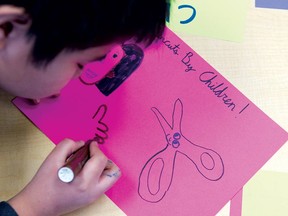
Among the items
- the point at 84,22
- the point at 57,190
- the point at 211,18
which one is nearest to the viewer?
the point at 84,22

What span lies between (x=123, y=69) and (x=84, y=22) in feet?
0.60

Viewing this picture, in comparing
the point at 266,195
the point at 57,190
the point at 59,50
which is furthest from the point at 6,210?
the point at 266,195

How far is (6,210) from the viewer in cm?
48

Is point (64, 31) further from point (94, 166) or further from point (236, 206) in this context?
point (236, 206)

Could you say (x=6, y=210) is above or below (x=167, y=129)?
below

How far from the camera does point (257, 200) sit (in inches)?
20.3

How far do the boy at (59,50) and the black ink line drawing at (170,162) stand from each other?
4 centimetres

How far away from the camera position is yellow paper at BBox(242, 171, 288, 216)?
0.51 meters

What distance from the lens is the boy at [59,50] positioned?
0.38 meters

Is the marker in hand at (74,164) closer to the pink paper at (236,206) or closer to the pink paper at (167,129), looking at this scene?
the pink paper at (167,129)

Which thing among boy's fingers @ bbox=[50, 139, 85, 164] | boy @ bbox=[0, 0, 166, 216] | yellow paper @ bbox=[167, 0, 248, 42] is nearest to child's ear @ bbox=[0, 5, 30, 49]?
boy @ bbox=[0, 0, 166, 216]

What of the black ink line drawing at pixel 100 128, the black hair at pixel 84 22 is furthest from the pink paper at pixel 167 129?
the black hair at pixel 84 22

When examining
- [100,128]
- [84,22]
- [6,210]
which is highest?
[84,22]

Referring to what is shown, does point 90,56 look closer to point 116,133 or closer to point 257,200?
point 116,133
